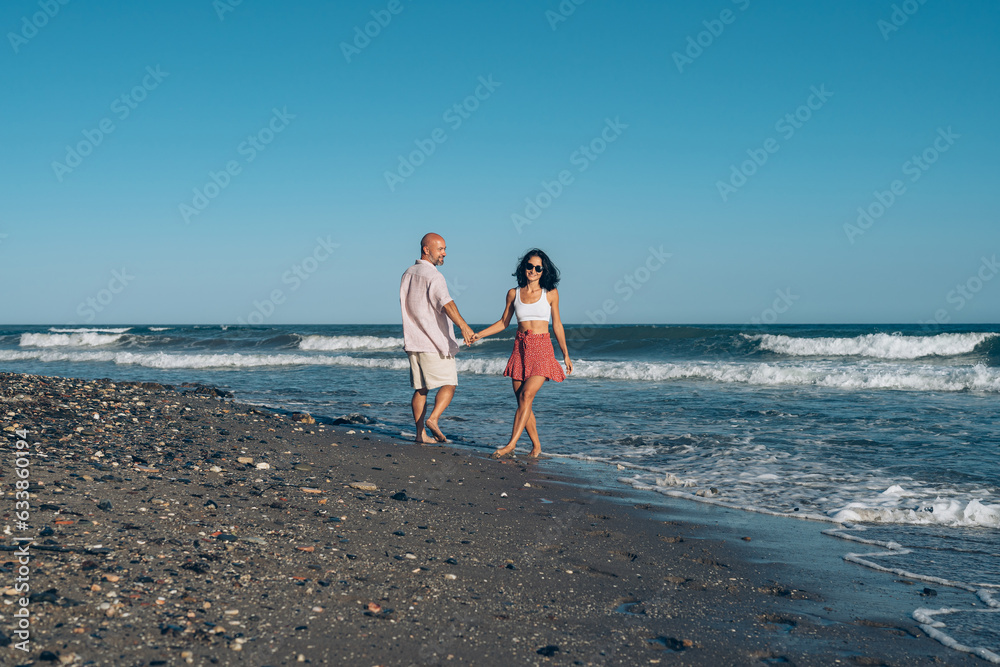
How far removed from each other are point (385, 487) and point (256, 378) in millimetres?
11912

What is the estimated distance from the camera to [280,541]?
3145mm

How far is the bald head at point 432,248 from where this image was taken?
622 centimetres

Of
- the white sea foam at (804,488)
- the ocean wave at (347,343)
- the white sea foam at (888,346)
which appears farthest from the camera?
the ocean wave at (347,343)

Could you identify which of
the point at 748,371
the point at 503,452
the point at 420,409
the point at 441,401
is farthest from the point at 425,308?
the point at 748,371

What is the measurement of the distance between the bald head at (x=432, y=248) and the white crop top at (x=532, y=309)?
0.80 metres

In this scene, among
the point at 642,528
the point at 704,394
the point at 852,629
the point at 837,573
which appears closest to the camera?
the point at 852,629

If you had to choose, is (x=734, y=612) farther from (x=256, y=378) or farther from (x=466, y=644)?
(x=256, y=378)

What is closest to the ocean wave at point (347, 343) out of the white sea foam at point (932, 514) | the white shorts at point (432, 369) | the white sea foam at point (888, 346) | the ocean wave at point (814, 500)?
the white sea foam at point (888, 346)

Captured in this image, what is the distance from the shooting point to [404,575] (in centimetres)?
286

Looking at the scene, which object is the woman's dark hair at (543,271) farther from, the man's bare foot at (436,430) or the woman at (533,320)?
the man's bare foot at (436,430)

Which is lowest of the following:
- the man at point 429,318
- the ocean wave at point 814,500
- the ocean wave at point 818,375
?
the ocean wave at point 814,500

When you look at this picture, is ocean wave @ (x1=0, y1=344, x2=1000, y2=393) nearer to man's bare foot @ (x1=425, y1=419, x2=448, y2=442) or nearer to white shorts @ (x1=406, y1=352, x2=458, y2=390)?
man's bare foot @ (x1=425, y1=419, x2=448, y2=442)

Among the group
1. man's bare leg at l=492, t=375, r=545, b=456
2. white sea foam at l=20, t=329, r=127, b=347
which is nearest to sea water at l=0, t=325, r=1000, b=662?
man's bare leg at l=492, t=375, r=545, b=456

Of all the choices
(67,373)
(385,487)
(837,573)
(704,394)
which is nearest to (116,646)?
(385,487)
